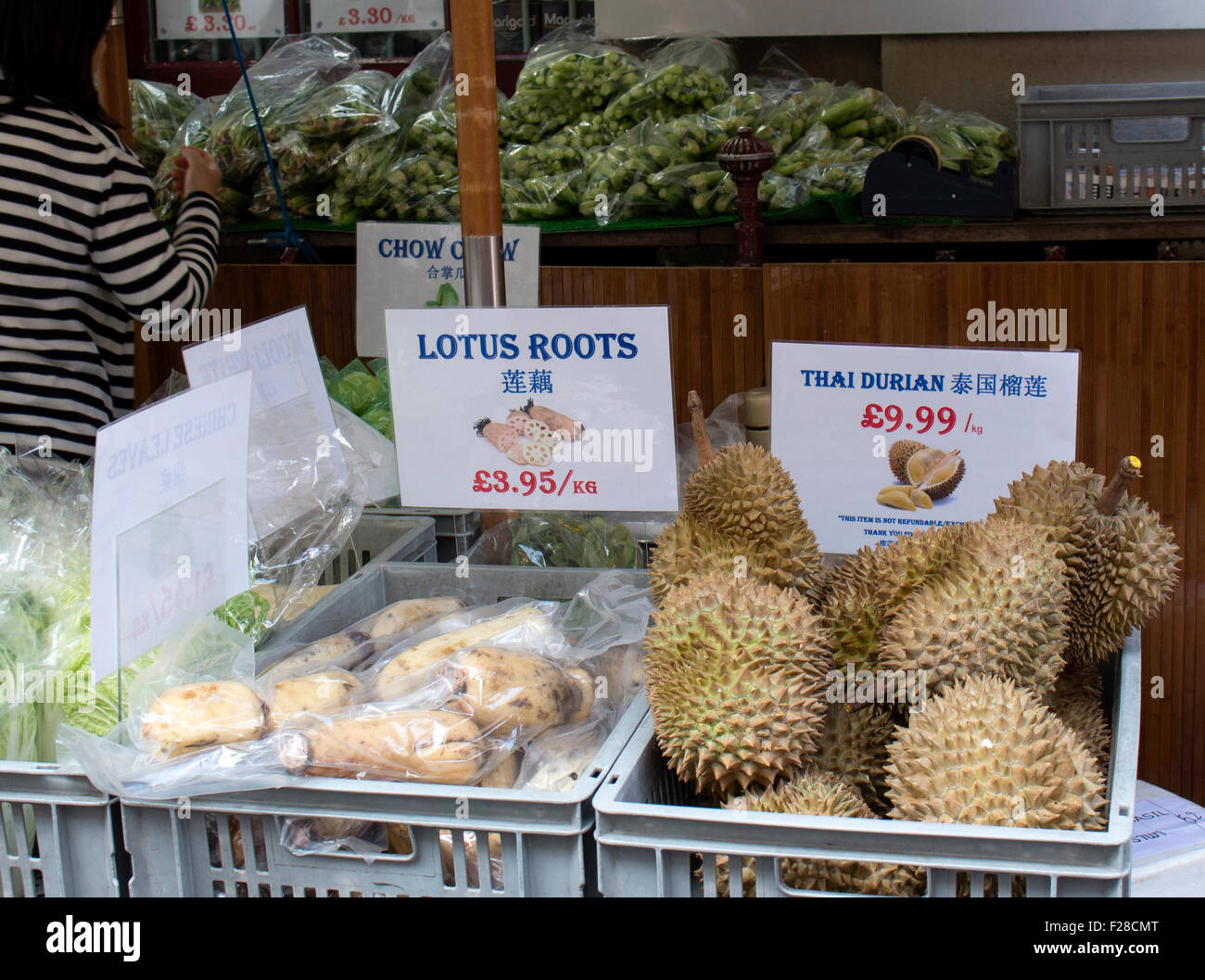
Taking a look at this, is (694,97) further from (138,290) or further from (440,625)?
(440,625)

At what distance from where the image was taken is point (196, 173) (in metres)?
2.69

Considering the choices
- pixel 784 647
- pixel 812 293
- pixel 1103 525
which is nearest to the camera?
pixel 784 647

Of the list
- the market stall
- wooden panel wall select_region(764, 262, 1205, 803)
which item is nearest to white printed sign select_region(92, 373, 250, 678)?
the market stall

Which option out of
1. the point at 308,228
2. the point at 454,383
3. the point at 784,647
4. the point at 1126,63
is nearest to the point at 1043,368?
the point at 784,647

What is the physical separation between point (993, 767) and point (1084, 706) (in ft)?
1.28

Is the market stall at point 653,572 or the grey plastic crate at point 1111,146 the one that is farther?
the grey plastic crate at point 1111,146

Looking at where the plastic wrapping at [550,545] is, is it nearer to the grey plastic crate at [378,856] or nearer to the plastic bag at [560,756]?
the plastic bag at [560,756]

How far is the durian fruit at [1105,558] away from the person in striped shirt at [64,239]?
68.3 inches

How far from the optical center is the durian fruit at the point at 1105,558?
1.46 meters

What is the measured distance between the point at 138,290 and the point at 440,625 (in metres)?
1.12

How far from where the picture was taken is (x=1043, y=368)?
1811 millimetres

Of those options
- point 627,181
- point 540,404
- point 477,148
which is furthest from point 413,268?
point 540,404

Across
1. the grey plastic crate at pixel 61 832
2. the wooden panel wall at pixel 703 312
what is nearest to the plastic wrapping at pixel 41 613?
the grey plastic crate at pixel 61 832

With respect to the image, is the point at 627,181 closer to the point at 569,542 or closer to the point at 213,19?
the point at 569,542
